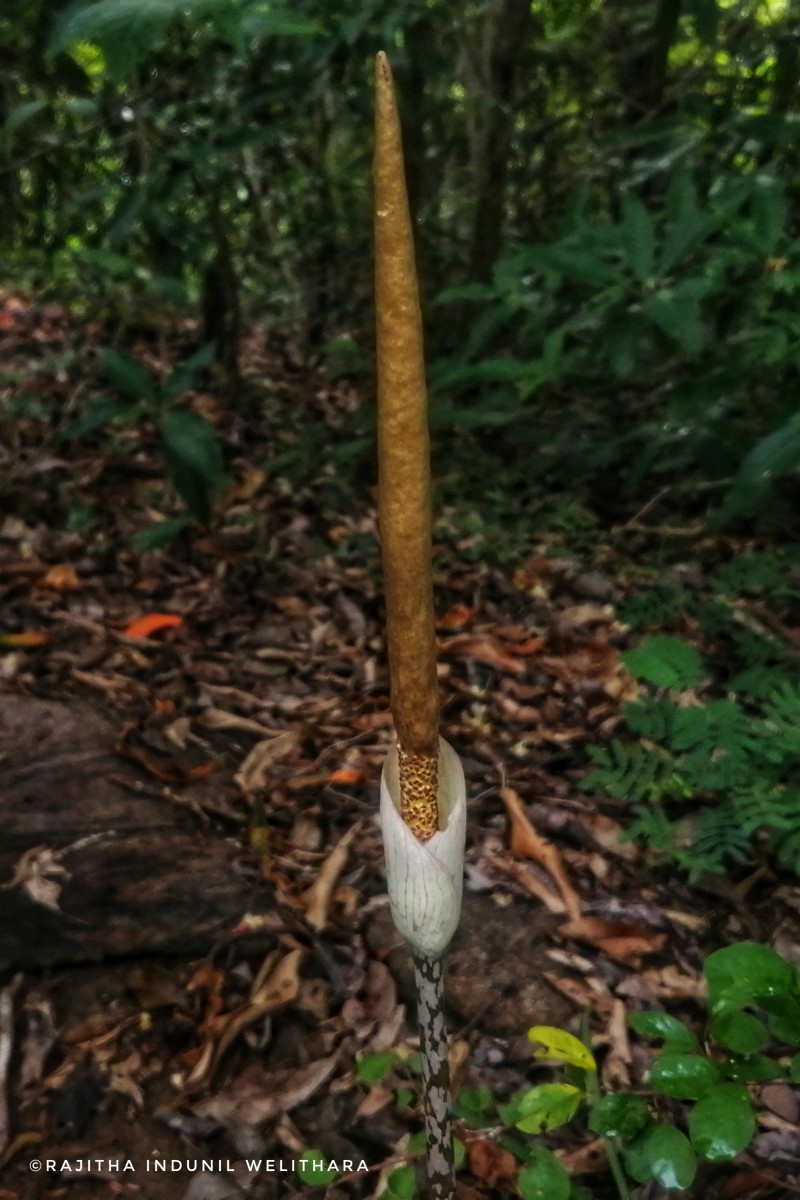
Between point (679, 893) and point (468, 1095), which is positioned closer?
point (468, 1095)

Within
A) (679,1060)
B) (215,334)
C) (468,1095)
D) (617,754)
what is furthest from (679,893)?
(215,334)

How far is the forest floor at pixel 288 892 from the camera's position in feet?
6.50

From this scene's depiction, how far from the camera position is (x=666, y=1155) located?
1.55 meters

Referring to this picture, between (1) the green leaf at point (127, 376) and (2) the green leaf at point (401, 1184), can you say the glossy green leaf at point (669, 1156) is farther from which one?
(1) the green leaf at point (127, 376)

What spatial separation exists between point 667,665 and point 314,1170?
4.41 feet

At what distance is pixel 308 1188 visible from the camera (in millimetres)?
1878

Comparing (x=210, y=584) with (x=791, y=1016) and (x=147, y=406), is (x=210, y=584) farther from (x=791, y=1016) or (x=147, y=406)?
(x=791, y=1016)

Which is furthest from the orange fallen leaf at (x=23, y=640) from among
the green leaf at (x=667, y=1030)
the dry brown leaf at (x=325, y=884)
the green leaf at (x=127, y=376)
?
the green leaf at (x=667, y=1030)

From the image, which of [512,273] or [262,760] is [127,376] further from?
[262,760]

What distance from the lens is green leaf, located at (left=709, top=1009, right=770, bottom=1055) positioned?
1.60 m

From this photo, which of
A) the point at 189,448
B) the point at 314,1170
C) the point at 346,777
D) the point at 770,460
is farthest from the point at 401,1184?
the point at 189,448

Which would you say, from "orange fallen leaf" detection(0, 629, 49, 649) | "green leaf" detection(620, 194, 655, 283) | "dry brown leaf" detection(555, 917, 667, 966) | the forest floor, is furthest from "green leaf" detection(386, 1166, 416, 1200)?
"green leaf" detection(620, 194, 655, 283)

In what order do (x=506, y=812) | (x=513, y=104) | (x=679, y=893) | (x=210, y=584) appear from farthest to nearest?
(x=513, y=104)
(x=210, y=584)
(x=506, y=812)
(x=679, y=893)

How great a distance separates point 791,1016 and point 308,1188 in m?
0.90
